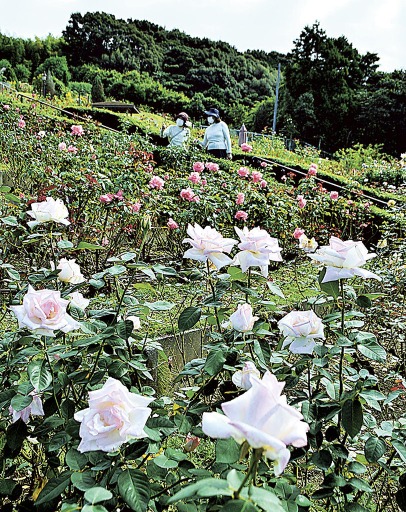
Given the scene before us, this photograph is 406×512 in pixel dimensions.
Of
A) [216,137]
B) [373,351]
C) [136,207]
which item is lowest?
[136,207]

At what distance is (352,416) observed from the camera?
91cm

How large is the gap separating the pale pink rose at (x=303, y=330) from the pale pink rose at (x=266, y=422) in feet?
1.59

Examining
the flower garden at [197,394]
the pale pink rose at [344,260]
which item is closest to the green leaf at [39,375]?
the flower garden at [197,394]

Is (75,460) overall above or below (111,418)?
below

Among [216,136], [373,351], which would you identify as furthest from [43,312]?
[216,136]

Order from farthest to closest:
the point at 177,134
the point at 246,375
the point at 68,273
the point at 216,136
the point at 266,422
Result: the point at 216,136
the point at 177,134
the point at 68,273
the point at 246,375
the point at 266,422

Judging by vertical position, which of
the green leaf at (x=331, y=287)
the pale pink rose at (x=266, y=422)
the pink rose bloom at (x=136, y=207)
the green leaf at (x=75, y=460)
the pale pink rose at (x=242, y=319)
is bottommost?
the pink rose bloom at (x=136, y=207)

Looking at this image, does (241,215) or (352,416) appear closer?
(352,416)

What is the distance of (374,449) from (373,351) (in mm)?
169

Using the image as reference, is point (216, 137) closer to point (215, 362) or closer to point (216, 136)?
point (216, 136)

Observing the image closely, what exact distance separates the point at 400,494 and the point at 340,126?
85.4ft

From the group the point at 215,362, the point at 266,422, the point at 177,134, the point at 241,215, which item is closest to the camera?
the point at 266,422

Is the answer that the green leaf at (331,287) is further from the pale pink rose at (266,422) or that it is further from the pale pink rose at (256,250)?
the pale pink rose at (266,422)

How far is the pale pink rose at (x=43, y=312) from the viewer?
2.91 feet
